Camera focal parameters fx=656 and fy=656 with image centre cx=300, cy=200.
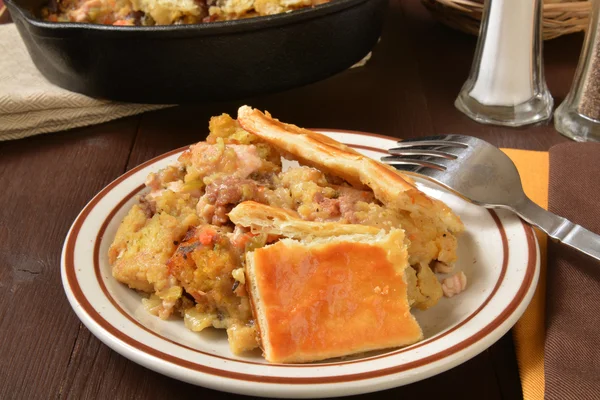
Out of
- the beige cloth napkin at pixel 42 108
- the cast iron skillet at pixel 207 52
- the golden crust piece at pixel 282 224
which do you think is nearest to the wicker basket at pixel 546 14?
the cast iron skillet at pixel 207 52

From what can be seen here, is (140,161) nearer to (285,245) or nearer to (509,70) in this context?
(285,245)

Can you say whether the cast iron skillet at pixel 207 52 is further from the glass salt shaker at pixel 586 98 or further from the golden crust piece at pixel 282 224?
the golden crust piece at pixel 282 224

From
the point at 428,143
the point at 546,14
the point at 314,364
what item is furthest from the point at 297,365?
the point at 546,14

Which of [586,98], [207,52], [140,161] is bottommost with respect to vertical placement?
[140,161]

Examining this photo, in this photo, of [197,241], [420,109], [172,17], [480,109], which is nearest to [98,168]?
[172,17]

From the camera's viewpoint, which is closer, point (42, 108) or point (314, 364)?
point (314, 364)

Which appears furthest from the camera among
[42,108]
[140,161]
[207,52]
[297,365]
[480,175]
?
[42,108]

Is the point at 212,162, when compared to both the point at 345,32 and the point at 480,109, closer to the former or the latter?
the point at 345,32
